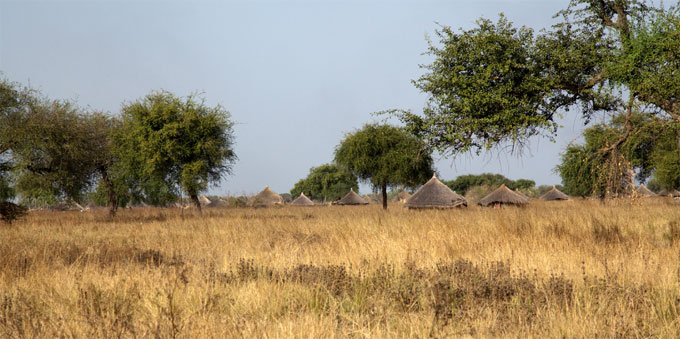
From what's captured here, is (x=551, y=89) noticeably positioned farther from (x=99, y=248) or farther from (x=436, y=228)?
(x=99, y=248)

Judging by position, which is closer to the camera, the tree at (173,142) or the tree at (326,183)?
the tree at (173,142)

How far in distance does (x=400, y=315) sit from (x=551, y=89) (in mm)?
9561

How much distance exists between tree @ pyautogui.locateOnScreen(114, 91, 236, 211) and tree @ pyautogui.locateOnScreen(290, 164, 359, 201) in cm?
6517

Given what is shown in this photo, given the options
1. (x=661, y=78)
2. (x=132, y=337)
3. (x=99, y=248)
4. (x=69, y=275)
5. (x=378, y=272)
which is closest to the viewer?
(x=132, y=337)

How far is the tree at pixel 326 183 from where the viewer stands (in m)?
91.8

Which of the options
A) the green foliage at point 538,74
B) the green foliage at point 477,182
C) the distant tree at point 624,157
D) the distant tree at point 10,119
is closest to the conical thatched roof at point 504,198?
the distant tree at point 624,157

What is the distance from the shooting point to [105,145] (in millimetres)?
24750

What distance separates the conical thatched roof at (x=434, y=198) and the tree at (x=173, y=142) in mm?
16505

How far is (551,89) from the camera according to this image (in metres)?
11.3

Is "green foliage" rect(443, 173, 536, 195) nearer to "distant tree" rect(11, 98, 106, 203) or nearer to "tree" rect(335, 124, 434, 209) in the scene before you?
"tree" rect(335, 124, 434, 209)

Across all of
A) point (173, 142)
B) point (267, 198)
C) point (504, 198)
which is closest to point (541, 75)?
point (173, 142)

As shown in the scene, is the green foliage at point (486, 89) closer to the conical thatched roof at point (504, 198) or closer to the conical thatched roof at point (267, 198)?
the conical thatched roof at point (504, 198)

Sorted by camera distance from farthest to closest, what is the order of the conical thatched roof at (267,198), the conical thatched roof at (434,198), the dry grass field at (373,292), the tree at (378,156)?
the conical thatched roof at (267,198)
the conical thatched roof at (434,198)
the tree at (378,156)
the dry grass field at (373,292)

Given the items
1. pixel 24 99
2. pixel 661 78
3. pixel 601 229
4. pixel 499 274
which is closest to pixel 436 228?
pixel 601 229
